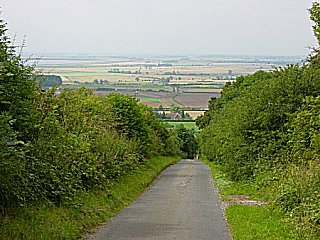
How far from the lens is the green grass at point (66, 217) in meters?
12.7

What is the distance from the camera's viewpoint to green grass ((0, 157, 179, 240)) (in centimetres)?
1273

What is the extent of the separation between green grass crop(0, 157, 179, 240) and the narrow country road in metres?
0.44

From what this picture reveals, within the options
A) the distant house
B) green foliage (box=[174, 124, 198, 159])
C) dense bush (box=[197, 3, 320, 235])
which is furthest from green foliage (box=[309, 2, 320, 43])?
the distant house

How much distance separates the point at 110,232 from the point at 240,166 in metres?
18.2

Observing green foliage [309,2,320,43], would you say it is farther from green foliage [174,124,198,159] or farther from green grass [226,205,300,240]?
green foliage [174,124,198,159]

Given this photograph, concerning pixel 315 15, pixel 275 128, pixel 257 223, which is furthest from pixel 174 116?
→ pixel 257 223

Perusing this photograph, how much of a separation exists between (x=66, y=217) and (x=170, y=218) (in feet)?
14.4

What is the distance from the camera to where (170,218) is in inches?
742

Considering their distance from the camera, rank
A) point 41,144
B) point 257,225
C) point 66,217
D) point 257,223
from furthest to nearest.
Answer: point 257,223 < point 257,225 < point 41,144 < point 66,217

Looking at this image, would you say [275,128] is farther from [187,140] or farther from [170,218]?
[187,140]

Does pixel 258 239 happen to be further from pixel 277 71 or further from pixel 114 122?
pixel 114 122

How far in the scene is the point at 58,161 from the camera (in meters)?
17.3

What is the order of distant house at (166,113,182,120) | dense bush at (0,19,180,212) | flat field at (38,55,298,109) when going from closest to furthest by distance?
dense bush at (0,19,180,212), flat field at (38,55,298,109), distant house at (166,113,182,120)

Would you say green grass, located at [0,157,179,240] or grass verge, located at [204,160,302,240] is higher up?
Answer: green grass, located at [0,157,179,240]
